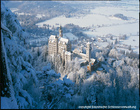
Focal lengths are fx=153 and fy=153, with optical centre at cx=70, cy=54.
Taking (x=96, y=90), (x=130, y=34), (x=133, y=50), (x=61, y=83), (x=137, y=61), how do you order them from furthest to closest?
(x=130, y=34), (x=133, y=50), (x=137, y=61), (x=96, y=90), (x=61, y=83)

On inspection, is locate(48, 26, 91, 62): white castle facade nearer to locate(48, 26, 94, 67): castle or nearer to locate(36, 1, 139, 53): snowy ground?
locate(48, 26, 94, 67): castle

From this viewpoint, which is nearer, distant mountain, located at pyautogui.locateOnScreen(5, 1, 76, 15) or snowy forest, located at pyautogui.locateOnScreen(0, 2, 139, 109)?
snowy forest, located at pyautogui.locateOnScreen(0, 2, 139, 109)

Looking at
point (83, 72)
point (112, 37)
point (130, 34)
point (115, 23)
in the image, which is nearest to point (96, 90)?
point (83, 72)

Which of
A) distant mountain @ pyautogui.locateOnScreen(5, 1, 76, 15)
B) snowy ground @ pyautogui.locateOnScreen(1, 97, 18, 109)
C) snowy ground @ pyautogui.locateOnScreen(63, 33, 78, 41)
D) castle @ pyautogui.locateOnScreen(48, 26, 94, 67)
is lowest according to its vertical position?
snowy ground @ pyautogui.locateOnScreen(63, 33, 78, 41)

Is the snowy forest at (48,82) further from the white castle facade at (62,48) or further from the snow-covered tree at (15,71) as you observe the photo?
the white castle facade at (62,48)

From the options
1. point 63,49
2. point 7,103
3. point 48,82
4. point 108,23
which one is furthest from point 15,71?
point 108,23

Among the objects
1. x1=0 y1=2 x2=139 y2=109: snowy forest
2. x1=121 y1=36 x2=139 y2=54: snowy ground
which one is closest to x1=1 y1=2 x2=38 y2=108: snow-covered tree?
x1=0 y1=2 x2=139 y2=109: snowy forest

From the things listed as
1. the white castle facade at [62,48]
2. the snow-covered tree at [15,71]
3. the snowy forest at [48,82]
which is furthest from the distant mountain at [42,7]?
the snow-covered tree at [15,71]

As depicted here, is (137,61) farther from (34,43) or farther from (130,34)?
(34,43)

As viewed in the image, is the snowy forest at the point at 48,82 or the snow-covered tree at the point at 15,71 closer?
the snow-covered tree at the point at 15,71
